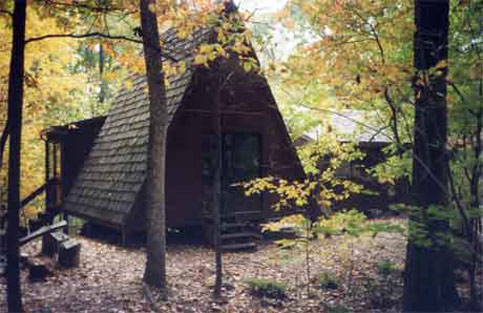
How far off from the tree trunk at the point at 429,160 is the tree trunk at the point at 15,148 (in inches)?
183

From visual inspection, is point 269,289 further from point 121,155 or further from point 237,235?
point 121,155

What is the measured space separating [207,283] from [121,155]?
5.10m

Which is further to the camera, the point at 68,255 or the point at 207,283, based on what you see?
the point at 68,255

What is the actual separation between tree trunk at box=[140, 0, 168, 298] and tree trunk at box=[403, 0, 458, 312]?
3.71 meters

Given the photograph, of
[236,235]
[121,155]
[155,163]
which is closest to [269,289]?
[155,163]

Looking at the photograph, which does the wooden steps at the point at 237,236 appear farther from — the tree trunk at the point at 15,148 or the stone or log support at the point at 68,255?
the tree trunk at the point at 15,148

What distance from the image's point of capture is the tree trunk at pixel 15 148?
15.6 feet

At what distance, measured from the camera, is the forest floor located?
6.16m

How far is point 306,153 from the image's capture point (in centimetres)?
908

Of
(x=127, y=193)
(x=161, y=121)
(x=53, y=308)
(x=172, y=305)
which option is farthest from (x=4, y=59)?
(x=172, y=305)

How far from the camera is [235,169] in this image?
11492 mm

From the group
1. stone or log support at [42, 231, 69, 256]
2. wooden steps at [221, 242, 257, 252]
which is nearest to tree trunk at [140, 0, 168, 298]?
stone or log support at [42, 231, 69, 256]

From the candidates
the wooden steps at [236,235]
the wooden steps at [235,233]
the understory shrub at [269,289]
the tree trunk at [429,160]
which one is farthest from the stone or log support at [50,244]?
the tree trunk at [429,160]

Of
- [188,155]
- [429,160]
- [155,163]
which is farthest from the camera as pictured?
[188,155]
